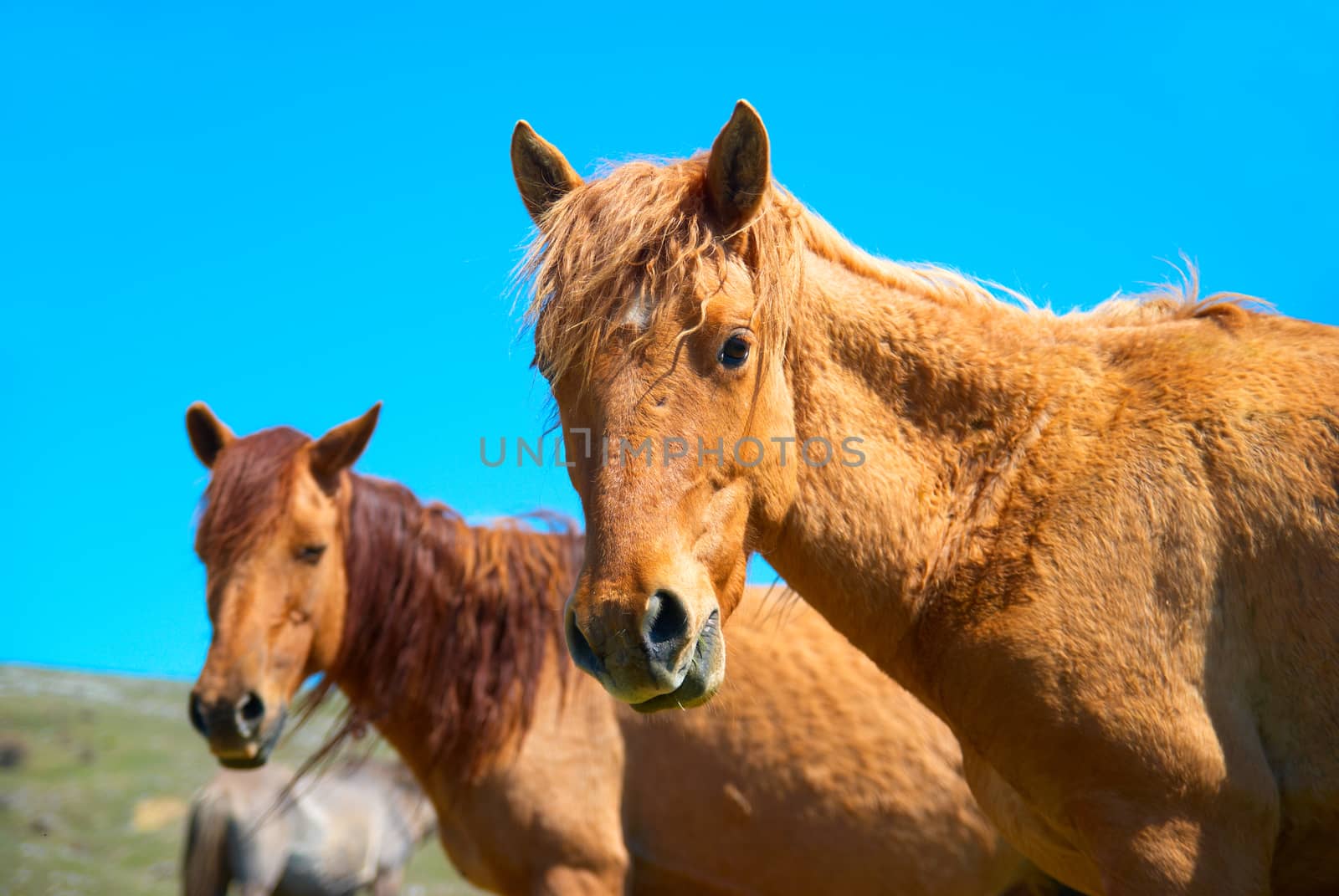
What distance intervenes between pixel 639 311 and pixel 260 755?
142 inches

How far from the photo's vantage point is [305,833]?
9.78 meters

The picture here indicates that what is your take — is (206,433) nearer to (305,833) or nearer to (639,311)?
(639,311)

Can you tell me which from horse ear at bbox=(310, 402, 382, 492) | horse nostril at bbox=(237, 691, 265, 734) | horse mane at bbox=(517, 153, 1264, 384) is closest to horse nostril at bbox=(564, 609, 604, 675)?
horse mane at bbox=(517, 153, 1264, 384)

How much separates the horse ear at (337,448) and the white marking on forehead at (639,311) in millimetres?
3354

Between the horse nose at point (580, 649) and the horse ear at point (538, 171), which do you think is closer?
the horse nose at point (580, 649)

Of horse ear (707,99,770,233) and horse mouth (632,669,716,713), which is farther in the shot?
horse ear (707,99,770,233)

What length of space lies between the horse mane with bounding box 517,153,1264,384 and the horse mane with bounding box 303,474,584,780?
279 centimetres

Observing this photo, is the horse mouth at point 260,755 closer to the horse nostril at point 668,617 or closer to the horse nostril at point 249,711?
the horse nostril at point 249,711

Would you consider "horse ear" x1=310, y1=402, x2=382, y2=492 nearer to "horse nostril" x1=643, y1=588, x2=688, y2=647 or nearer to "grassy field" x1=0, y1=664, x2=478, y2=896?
"horse nostril" x1=643, y1=588, x2=688, y2=647

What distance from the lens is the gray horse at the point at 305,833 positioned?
338 inches

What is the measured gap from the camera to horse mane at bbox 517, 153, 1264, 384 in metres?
2.67

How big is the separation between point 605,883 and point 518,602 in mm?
1543

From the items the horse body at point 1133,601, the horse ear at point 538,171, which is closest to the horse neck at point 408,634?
the horse ear at point 538,171

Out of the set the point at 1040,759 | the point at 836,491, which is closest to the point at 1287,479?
the point at 1040,759
